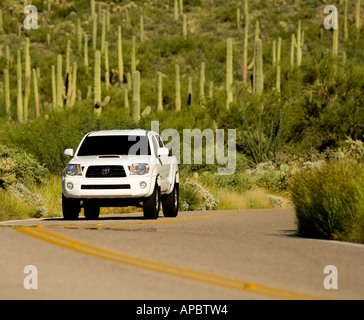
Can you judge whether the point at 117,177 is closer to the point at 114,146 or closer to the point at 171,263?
the point at 114,146

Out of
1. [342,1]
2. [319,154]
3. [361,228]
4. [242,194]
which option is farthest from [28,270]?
[342,1]

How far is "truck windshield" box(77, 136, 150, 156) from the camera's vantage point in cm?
2002

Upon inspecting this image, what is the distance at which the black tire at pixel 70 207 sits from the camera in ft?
63.7

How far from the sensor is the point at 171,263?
10938mm

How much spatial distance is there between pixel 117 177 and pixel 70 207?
1506mm

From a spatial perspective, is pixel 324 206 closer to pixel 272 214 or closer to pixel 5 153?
pixel 272 214

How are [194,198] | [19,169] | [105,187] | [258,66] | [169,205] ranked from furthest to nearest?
1. [258,66]
2. [194,198]
3. [19,169]
4. [169,205]
5. [105,187]

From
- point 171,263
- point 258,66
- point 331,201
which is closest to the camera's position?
point 171,263

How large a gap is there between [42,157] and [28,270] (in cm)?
2169

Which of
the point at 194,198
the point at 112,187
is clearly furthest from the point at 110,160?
the point at 194,198

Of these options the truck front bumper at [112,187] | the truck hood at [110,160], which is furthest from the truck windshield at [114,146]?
the truck front bumper at [112,187]

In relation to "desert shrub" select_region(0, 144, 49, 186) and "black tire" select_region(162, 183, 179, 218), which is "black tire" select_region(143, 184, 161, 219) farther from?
"desert shrub" select_region(0, 144, 49, 186)

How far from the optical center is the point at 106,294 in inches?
336

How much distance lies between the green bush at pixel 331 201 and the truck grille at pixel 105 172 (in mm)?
3909
